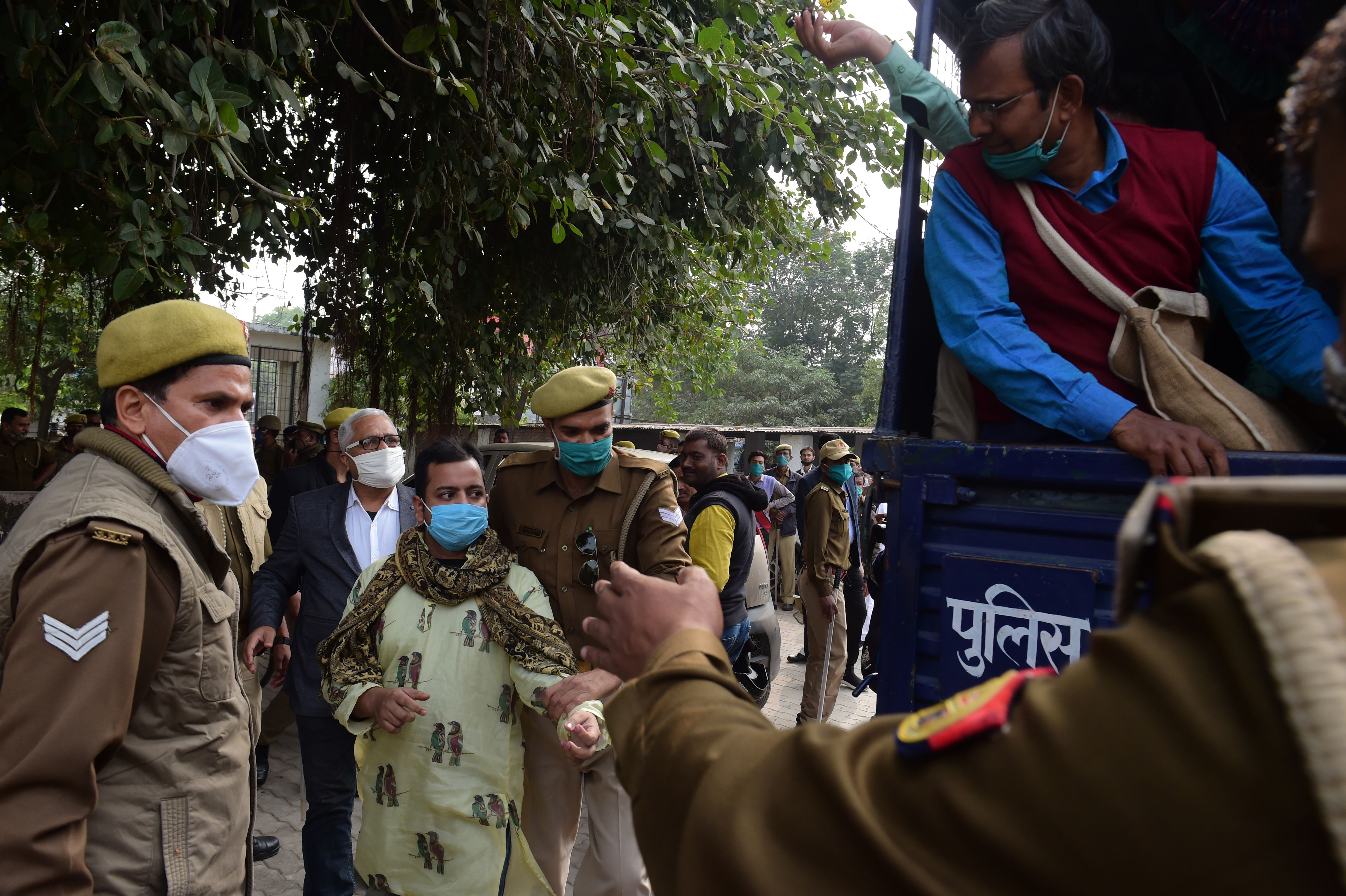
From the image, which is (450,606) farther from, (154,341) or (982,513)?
(982,513)

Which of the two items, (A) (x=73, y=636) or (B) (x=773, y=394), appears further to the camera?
(B) (x=773, y=394)

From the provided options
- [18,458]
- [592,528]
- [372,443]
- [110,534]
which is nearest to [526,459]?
[592,528]

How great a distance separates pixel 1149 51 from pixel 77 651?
3848 millimetres

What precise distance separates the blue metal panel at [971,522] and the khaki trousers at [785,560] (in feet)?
28.1

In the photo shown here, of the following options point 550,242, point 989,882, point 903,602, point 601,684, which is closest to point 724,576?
point 601,684

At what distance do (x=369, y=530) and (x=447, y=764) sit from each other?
1.37 m

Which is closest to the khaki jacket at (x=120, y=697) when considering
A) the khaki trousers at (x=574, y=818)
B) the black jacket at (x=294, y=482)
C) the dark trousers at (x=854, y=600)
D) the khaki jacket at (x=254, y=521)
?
the khaki trousers at (x=574, y=818)

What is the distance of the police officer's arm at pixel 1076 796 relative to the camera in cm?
47

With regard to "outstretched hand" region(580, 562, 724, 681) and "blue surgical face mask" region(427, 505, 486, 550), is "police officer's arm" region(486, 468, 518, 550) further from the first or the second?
"outstretched hand" region(580, 562, 724, 681)

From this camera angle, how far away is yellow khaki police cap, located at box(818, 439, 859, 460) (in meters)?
Answer: 6.68

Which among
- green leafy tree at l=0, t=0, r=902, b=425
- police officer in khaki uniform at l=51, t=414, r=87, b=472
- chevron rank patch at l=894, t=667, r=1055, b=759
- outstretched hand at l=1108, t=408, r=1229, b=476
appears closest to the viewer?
chevron rank patch at l=894, t=667, r=1055, b=759

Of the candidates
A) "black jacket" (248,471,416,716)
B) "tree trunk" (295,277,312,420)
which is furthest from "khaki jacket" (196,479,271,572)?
"tree trunk" (295,277,312,420)

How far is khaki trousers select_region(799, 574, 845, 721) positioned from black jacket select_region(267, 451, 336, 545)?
11.3 feet

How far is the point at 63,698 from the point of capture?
146 centimetres
